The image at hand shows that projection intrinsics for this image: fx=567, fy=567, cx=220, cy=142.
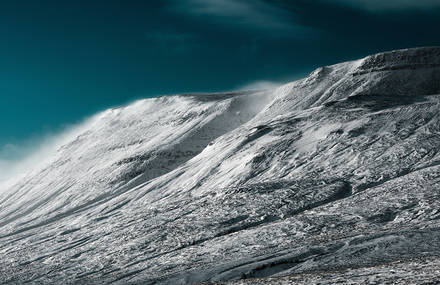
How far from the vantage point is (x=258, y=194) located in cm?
7006

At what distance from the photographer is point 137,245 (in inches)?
2363

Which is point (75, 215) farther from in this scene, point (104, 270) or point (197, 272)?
point (197, 272)

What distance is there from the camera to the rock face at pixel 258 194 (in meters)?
40.4

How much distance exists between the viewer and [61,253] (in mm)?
66312

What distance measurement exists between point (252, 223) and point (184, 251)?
10.0 meters

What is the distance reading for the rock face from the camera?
40438 mm

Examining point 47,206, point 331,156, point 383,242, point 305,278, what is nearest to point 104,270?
point 383,242

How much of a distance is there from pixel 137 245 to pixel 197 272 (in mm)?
21612

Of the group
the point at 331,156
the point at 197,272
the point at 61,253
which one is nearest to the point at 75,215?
the point at 61,253

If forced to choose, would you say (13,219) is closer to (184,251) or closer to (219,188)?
(219,188)

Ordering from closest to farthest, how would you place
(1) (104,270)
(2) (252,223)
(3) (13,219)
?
(1) (104,270), (2) (252,223), (3) (13,219)

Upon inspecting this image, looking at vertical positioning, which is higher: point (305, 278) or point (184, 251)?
point (305, 278)

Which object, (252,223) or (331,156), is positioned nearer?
(252,223)

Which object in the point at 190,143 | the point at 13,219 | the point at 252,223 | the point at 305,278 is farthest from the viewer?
the point at 190,143
